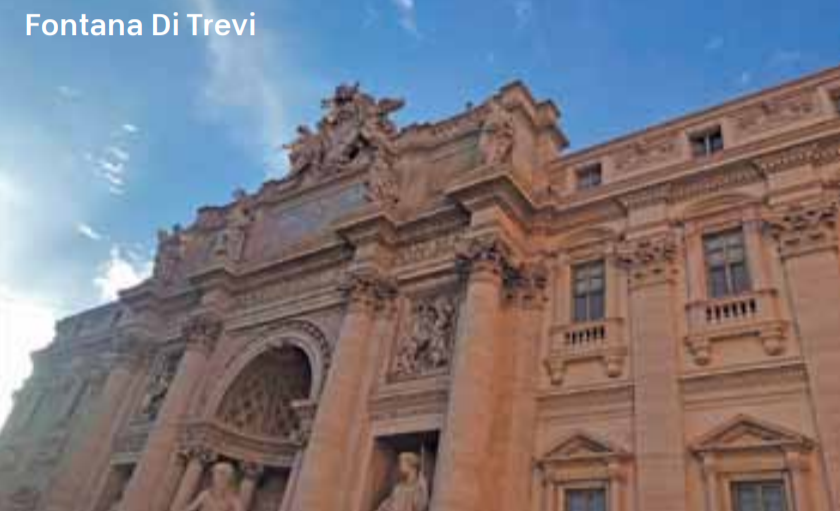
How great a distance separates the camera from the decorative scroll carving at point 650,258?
46.4 ft

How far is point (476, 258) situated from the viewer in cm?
1537

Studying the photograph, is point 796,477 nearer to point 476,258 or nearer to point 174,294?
point 476,258

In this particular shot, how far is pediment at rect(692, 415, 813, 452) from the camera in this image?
1102 cm

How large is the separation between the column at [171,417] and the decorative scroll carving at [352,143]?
617 cm

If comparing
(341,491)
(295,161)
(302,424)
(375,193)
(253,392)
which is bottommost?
(341,491)

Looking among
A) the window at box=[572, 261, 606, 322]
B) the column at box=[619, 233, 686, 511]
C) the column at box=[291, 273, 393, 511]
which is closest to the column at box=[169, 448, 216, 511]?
the column at box=[291, 273, 393, 511]

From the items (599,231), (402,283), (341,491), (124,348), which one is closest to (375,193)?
(402,283)

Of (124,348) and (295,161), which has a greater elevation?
(295,161)

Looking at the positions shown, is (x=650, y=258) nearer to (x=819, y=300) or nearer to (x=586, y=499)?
(x=819, y=300)

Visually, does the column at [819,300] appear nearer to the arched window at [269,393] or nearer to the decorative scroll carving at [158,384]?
the arched window at [269,393]

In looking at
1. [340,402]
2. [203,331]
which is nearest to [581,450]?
[340,402]

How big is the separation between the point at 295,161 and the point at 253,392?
8127mm

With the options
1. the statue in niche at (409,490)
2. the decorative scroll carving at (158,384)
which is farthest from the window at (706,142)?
the decorative scroll carving at (158,384)

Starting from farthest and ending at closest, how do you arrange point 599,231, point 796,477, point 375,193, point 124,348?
point 124,348
point 375,193
point 599,231
point 796,477
